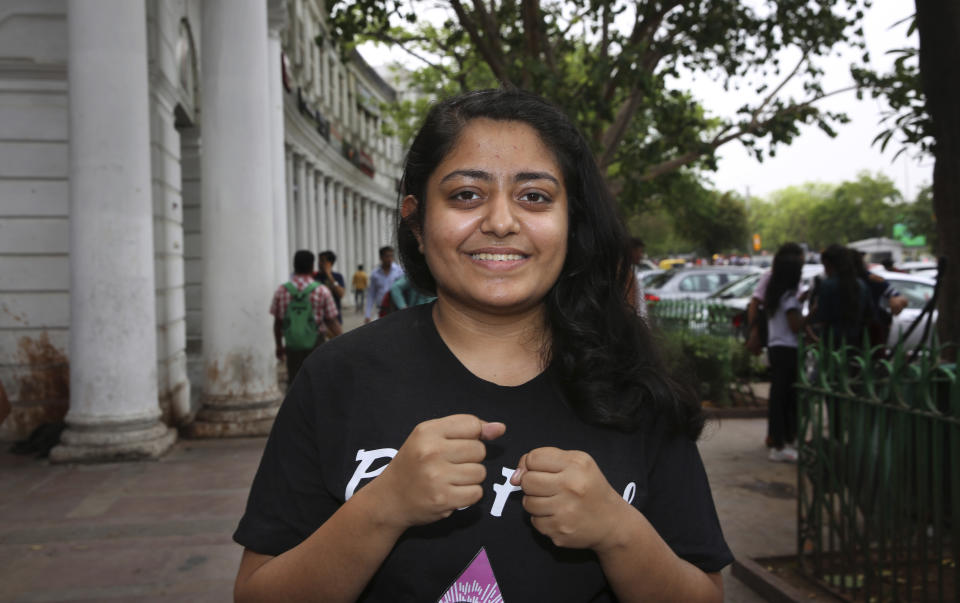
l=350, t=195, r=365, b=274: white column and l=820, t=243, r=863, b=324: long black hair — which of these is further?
l=350, t=195, r=365, b=274: white column

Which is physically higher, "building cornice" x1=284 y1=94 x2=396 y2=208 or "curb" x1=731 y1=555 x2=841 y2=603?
"building cornice" x1=284 y1=94 x2=396 y2=208

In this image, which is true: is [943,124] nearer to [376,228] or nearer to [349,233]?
[349,233]

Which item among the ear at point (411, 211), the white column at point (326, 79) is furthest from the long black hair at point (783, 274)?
the white column at point (326, 79)

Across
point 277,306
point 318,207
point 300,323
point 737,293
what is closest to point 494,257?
point 300,323

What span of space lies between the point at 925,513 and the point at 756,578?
47.7 inches

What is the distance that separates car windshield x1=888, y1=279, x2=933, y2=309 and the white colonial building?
25.3 feet

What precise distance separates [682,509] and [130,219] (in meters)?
6.33

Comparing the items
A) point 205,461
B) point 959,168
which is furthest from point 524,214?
point 205,461

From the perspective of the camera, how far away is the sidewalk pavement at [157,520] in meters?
4.46

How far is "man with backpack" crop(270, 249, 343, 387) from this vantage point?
27.4ft

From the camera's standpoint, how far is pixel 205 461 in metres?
7.24

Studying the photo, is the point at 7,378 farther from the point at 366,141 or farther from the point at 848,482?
the point at 366,141

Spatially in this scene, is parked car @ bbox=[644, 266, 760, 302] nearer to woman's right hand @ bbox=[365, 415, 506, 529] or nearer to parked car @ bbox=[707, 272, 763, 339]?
parked car @ bbox=[707, 272, 763, 339]

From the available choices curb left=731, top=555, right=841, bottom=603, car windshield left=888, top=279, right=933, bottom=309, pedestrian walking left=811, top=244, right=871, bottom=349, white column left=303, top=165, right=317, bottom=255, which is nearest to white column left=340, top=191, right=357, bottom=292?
white column left=303, top=165, right=317, bottom=255
